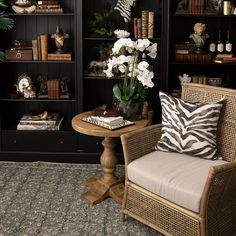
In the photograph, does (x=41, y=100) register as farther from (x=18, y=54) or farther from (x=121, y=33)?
(x=121, y=33)

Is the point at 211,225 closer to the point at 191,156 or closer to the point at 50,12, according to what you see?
the point at 191,156

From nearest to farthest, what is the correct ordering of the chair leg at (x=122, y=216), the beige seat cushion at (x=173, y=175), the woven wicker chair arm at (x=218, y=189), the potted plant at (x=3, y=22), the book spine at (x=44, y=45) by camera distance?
the woven wicker chair arm at (x=218, y=189) → the beige seat cushion at (x=173, y=175) → the chair leg at (x=122, y=216) → the potted plant at (x=3, y=22) → the book spine at (x=44, y=45)

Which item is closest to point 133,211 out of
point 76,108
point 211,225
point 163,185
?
point 163,185

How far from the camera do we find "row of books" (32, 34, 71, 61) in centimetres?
432

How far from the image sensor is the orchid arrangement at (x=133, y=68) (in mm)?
3473

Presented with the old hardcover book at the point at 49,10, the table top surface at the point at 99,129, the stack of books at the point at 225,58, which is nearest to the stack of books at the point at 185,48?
the stack of books at the point at 225,58

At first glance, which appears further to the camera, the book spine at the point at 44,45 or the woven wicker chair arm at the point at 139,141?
the book spine at the point at 44,45

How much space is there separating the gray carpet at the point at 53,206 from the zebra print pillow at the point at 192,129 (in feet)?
1.99

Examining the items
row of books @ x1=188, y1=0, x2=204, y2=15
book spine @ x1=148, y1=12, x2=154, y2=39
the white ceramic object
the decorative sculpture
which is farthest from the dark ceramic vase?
row of books @ x1=188, y1=0, x2=204, y2=15

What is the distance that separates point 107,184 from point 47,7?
173cm

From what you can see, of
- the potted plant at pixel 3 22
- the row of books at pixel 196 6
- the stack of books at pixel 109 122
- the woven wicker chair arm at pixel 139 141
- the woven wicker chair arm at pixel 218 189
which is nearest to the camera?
the woven wicker chair arm at pixel 218 189

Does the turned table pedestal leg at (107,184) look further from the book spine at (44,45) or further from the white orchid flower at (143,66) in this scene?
the book spine at (44,45)

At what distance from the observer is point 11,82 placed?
4.65 metres

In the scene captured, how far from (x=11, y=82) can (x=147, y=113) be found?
1.53 meters
